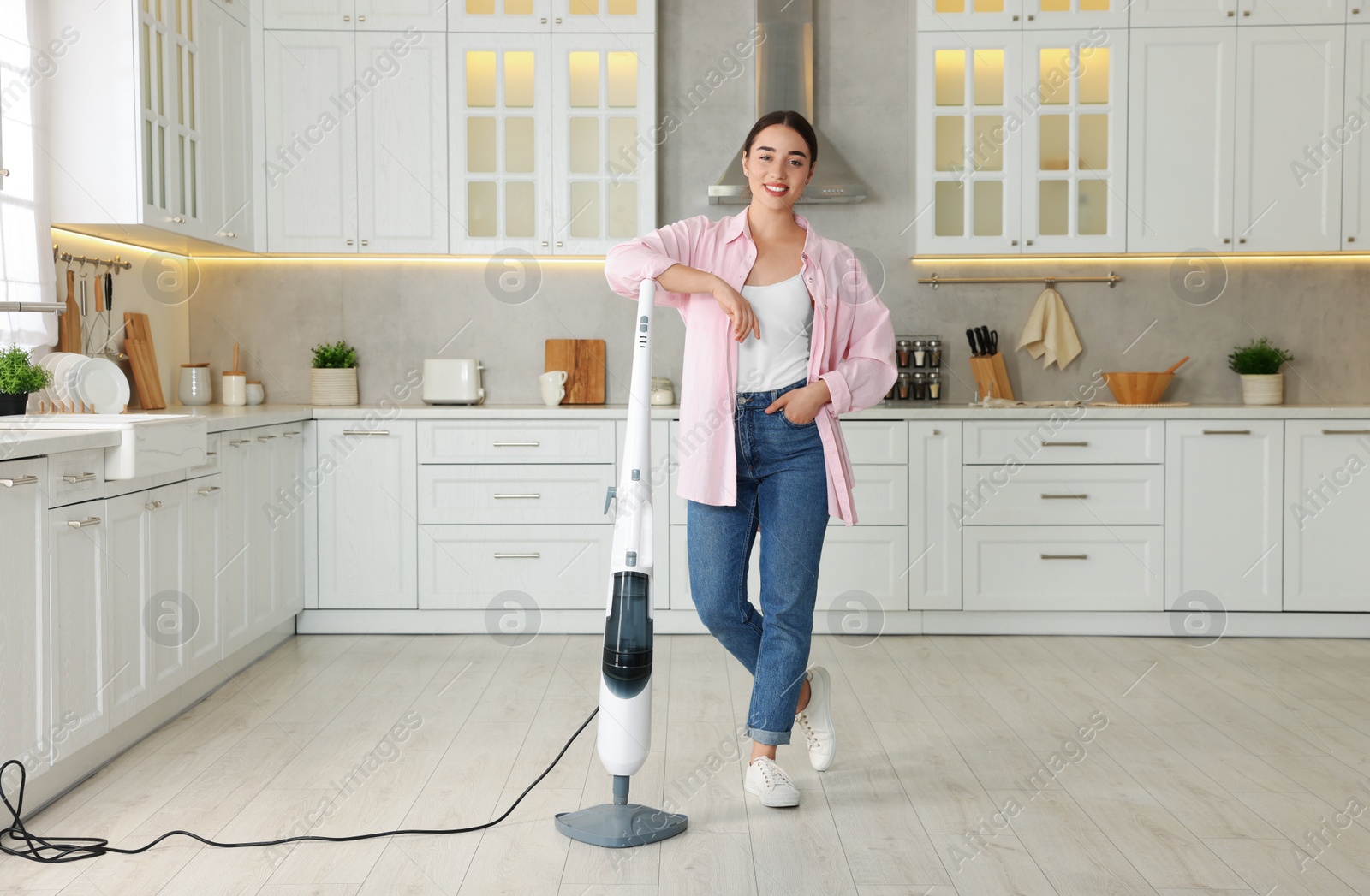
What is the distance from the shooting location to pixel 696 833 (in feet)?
7.20

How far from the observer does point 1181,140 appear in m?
4.12

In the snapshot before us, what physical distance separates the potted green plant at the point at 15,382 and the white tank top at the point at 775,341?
66.7 inches

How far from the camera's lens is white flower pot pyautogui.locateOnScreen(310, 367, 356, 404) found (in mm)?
4391

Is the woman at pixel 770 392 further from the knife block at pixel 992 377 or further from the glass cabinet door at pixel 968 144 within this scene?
the knife block at pixel 992 377

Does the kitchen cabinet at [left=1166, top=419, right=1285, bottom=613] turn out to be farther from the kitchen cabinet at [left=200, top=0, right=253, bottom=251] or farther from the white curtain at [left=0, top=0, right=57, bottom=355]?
the white curtain at [left=0, top=0, right=57, bottom=355]

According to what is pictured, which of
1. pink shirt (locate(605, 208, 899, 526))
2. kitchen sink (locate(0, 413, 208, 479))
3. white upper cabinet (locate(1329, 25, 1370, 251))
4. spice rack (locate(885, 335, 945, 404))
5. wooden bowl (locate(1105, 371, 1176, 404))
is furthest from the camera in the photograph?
spice rack (locate(885, 335, 945, 404))

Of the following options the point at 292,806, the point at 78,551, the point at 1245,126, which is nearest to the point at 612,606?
the point at 292,806

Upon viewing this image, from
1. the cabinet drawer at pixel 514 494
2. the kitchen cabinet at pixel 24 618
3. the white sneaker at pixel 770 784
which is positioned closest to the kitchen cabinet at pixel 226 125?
the cabinet drawer at pixel 514 494

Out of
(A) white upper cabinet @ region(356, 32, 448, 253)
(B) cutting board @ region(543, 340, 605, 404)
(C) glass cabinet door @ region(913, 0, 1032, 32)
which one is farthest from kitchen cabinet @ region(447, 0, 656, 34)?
(B) cutting board @ region(543, 340, 605, 404)

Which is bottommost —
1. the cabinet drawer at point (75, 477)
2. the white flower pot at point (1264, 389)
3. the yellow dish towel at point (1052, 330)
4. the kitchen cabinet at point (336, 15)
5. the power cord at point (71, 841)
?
the power cord at point (71, 841)

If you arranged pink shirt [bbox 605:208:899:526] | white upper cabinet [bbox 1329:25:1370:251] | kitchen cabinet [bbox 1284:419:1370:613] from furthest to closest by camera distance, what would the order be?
white upper cabinet [bbox 1329:25:1370:251] → kitchen cabinet [bbox 1284:419:1370:613] → pink shirt [bbox 605:208:899:526]

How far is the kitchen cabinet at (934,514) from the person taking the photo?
393 centimetres

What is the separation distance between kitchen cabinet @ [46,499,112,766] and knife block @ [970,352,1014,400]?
3.15m

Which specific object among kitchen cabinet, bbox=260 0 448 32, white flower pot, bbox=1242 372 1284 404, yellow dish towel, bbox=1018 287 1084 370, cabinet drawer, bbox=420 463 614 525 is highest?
kitchen cabinet, bbox=260 0 448 32
